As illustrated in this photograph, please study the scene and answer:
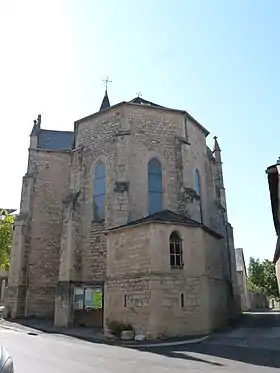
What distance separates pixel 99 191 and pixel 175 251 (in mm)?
6752

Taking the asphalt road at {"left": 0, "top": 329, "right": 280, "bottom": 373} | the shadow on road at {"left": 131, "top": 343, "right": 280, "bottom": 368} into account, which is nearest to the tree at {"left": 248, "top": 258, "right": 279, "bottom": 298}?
the shadow on road at {"left": 131, "top": 343, "right": 280, "bottom": 368}

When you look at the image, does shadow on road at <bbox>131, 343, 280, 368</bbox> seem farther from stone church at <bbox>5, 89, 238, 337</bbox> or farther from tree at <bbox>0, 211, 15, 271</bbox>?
tree at <bbox>0, 211, 15, 271</bbox>

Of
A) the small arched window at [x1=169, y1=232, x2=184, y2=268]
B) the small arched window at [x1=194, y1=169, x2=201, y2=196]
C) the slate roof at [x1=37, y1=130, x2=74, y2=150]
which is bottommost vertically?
the small arched window at [x1=169, y1=232, x2=184, y2=268]

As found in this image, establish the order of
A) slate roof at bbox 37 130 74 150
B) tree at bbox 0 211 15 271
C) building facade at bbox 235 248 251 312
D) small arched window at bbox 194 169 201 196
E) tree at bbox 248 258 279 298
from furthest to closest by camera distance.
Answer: tree at bbox 248 258 279 298
building facade at bbox 235 248 251 312
tree at bbox 0 211 15 271
slate roof at bbox 37 130 74 150
small arched window at bbox 194 169 201 196

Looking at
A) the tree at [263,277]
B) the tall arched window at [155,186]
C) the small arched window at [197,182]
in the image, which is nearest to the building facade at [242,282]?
the tree at [263,277]

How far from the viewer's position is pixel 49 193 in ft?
79.0

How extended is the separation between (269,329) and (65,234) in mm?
11105

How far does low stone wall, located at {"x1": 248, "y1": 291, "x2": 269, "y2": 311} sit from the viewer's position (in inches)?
1592

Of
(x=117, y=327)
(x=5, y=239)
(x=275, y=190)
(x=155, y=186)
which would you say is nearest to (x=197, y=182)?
(x=155, y=186)

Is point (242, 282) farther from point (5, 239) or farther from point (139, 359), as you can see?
point (139, 359)

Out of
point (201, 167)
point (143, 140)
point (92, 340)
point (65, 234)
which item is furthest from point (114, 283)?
point (201, 167)

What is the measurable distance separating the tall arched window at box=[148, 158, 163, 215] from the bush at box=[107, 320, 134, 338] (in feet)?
A: 20.9

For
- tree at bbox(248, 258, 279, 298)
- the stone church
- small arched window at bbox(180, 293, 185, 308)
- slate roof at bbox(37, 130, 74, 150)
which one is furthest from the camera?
tree at bbox(248, 258, 279, 298)

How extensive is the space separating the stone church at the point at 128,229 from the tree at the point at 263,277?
88.0ft
